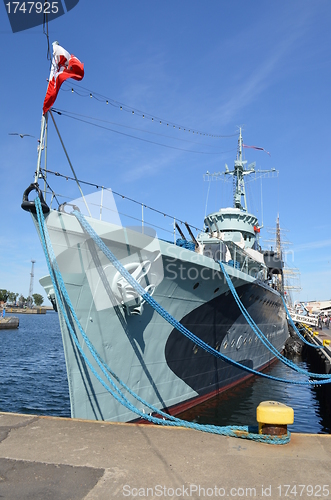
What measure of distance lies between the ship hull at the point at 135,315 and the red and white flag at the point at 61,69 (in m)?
2.11

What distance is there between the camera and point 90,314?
653 centimetres

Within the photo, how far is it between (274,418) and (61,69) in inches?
242

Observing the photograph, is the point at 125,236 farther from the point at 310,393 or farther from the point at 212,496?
the point at 310,393

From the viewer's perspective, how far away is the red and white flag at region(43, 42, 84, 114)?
5.81 m

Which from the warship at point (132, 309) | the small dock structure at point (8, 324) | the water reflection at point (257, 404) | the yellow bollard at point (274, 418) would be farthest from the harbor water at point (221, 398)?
the small dock structure at point (8, 324)

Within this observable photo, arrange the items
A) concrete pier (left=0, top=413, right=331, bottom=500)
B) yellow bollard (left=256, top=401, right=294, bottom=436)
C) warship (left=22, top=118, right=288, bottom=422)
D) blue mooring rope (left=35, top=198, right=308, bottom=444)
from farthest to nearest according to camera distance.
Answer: warship (left=22, top=118, right=288, bottom=422), blue mooring rope (left=35, top=198, right=308, bottom=444), yellow bollard (left=256, top=401, right=294, bottom=436), concrete pier (left=0, top=413, right=331, bottom=500)

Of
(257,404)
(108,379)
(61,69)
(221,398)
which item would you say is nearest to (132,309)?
(108,379)

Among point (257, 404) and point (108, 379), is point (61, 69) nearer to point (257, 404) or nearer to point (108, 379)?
point (108, 379)

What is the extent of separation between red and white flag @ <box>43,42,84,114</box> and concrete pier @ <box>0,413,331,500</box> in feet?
17.2

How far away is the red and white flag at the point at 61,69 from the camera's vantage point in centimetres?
581

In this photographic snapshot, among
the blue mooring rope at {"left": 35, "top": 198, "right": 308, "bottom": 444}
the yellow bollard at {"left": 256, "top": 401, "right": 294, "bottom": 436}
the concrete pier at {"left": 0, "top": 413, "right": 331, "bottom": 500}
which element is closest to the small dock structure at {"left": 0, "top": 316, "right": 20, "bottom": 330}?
the blue mooring rope at {"left": 35, "top": 198, "right": 308, "bottom": 444}

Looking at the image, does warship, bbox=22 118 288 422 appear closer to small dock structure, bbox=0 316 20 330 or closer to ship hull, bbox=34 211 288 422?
ship hull, bbox=34 211 288 422

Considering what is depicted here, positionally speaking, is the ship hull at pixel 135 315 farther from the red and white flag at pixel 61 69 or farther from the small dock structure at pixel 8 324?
the small dock structure at pixel 8 324

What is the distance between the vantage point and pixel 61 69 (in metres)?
5.89
